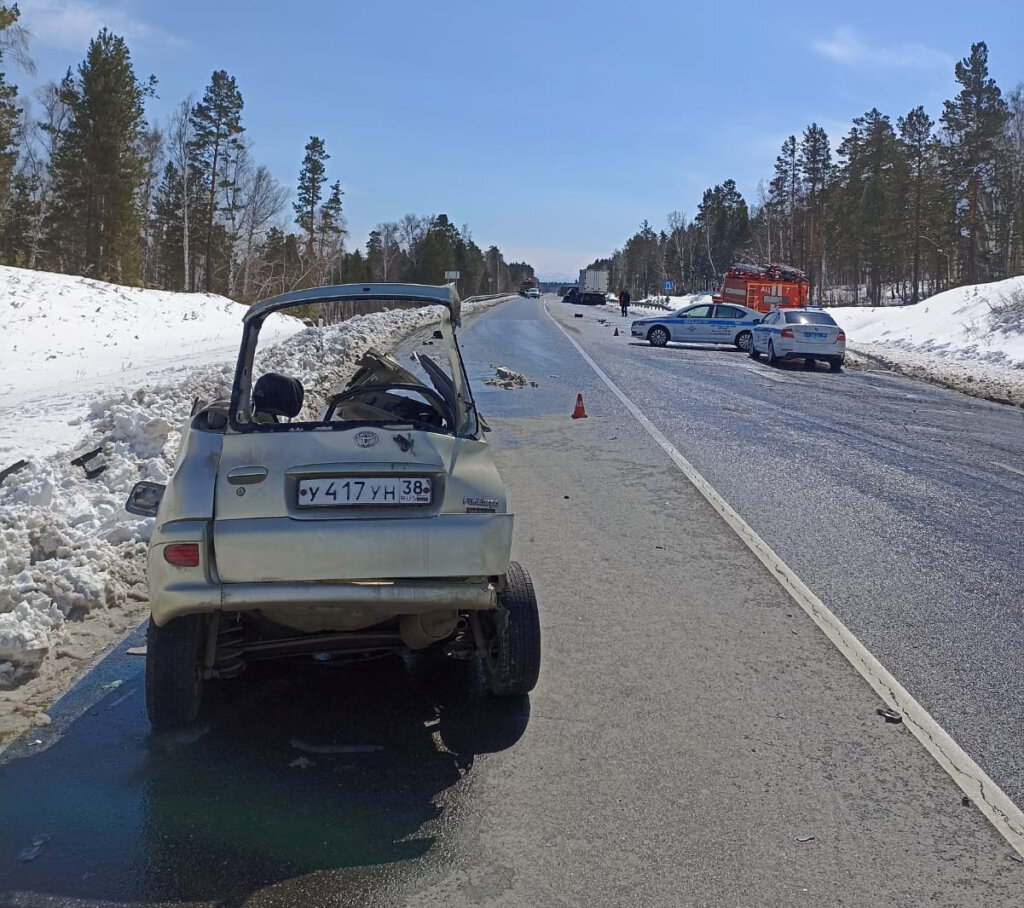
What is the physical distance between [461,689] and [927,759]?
2.15 meters

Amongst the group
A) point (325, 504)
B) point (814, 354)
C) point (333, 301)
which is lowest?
point (325, 504)

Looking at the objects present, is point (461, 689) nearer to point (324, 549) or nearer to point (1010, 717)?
point (324, 549)

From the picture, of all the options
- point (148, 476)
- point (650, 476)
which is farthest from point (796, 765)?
point (650, 476)

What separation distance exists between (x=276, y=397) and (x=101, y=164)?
5116 centimetres

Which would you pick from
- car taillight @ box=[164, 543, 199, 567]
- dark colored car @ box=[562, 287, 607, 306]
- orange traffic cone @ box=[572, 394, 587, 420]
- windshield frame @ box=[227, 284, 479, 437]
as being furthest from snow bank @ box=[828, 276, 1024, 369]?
dark colored car @ box=[562, 287, 607, 306]

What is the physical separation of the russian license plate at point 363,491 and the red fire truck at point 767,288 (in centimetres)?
4021

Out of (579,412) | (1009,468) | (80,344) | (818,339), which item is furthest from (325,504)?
(80,344)

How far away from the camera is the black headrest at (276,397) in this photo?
4.66 m

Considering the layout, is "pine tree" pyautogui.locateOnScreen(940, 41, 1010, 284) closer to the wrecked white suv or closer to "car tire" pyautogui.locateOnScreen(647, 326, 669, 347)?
"car tire" pyautogui.locateOnScreen(647, 326, 669, 347)

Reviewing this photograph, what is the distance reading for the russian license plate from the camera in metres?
4.05

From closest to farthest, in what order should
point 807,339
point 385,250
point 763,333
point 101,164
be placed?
point 807,339 → point 763,333 → point 101,164 → point 385,250

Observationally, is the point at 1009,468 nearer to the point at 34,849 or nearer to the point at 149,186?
the point at 34,849

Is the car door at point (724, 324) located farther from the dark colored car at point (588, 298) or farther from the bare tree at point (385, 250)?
the bare tree at point (385, 250)

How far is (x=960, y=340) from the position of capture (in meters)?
32.3
